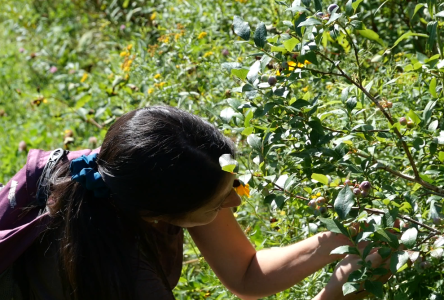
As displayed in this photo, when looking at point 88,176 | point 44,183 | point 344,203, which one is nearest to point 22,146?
point 44,183

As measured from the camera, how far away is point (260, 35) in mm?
1327

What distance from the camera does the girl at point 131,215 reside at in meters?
1.43

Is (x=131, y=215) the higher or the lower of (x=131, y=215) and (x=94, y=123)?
the higher

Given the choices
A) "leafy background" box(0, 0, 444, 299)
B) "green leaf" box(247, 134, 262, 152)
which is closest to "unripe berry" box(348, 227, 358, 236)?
"leafy background" box(0, 0, 444, 299)

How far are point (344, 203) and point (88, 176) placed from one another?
0.59 meters

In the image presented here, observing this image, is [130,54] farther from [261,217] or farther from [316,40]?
[316,40]

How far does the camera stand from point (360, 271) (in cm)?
126

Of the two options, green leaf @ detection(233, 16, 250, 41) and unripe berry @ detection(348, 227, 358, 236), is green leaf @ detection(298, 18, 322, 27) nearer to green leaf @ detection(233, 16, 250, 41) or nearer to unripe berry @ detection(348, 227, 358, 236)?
green leaf @ detection(233, 16, 250, 41)

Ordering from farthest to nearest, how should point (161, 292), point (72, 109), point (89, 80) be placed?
point (89, 80)
point (72, 109)
point (161, 292)

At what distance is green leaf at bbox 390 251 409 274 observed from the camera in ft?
3.92

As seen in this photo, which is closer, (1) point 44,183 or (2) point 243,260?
(1) point 44,183

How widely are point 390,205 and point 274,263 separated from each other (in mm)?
412

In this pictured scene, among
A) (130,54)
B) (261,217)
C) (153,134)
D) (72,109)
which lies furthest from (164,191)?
(72,109)

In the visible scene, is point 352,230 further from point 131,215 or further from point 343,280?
point 131,215
